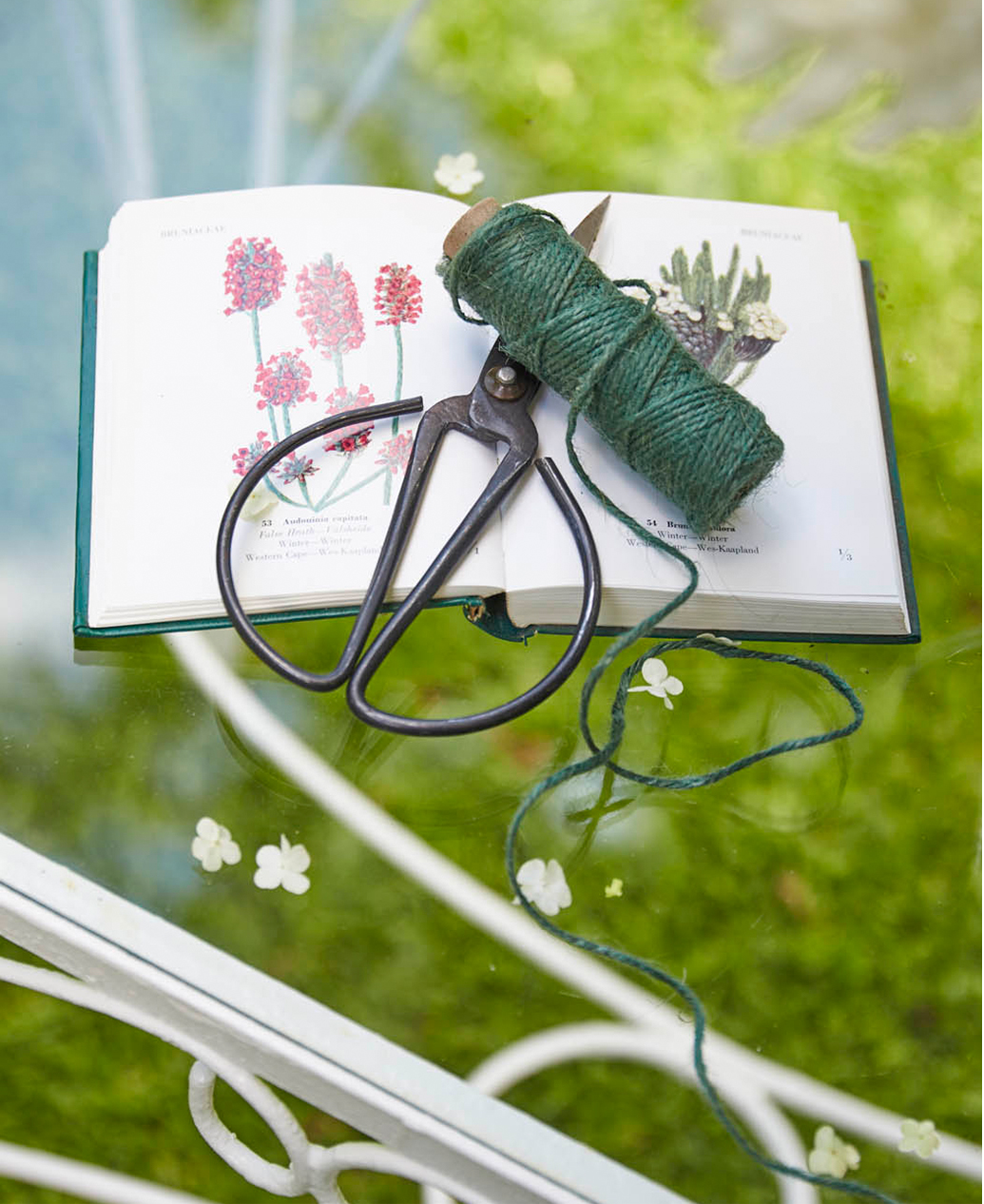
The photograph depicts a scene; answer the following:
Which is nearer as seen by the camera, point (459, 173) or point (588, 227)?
point (588, 227)

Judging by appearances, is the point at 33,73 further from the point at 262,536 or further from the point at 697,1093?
the point at 697,1093

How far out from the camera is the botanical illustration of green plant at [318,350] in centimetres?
59

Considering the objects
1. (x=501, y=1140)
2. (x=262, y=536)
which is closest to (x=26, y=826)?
(x=262, y=536)

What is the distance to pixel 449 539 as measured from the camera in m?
0.56

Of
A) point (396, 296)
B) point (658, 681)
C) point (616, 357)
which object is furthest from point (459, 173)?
point (658, 681)

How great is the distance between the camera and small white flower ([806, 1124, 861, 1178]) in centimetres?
56

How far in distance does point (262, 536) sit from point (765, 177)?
1.49 feet

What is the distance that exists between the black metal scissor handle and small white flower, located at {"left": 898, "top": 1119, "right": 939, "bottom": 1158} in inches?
12.6

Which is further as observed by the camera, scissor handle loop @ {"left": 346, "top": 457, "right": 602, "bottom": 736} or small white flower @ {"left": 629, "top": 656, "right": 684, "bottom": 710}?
small white flower @ {"left": 629, "top": 656, "right": 684, "bottom": 710}

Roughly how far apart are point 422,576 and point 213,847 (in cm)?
19

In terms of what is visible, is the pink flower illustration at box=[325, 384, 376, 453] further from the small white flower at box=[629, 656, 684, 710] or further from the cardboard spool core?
the small white flower at box=[629, 656, 684, 710]

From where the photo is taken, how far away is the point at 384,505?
23.2 inches

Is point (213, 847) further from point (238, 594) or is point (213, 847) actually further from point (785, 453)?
point (785, 453)

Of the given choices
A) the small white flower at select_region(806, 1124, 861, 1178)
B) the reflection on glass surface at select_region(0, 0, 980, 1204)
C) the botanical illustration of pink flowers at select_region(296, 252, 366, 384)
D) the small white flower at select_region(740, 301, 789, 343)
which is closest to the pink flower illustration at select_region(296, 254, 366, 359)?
the botanical illustration of pink flowers at select_region(296, 252, 366, 384)
